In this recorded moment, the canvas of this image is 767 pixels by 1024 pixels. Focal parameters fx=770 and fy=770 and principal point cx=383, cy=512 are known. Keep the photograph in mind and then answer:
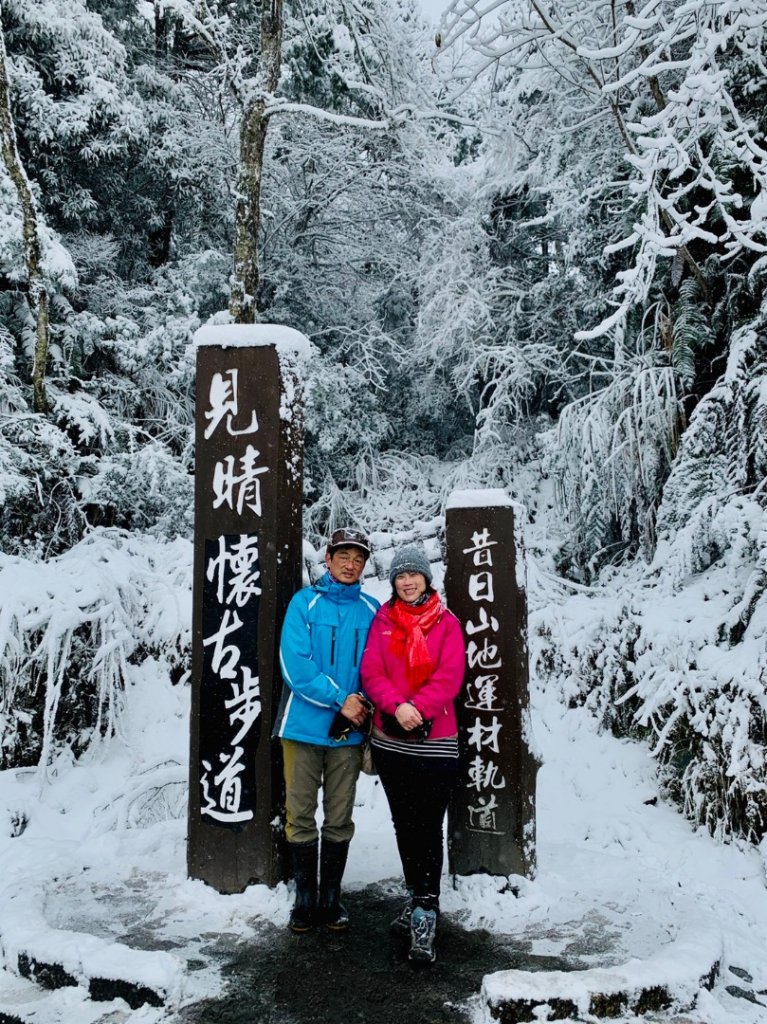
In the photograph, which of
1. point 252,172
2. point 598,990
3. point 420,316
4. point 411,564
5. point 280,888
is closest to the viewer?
point 598,990

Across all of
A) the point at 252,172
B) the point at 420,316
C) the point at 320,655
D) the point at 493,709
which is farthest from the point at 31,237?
the point at 493,709

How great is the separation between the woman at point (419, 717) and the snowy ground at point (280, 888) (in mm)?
554

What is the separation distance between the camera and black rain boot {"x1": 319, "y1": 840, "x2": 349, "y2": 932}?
3492 mm

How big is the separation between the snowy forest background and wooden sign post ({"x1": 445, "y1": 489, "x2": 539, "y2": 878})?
116 cm

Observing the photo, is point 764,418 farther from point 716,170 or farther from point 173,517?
point 173,517

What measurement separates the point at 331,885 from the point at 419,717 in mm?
966

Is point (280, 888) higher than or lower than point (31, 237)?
lower

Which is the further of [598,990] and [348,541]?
[348,541]

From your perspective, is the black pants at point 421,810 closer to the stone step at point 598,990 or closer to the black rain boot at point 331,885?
the black rain boot at point 331,885

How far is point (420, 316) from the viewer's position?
36.2ft

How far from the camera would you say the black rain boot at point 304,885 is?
11.4 ft

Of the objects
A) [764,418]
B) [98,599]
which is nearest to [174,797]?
[98,599]

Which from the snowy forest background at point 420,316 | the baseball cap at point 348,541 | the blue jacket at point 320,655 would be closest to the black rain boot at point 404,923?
the blue jacket at point 320,655

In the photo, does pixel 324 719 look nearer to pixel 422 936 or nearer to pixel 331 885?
pixel 331 885
